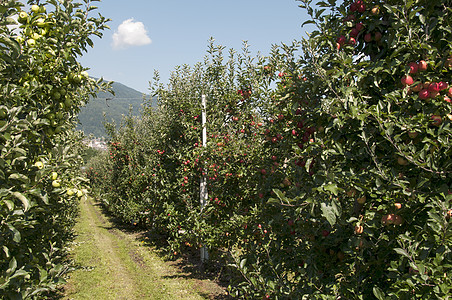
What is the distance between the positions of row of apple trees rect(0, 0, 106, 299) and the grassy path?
2.66 meters

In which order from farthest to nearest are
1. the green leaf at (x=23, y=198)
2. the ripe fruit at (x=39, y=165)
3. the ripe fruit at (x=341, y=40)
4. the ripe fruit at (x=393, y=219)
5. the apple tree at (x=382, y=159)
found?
1. the ripe fruit at (x=341, y=40)
2. the ripe fruit at (x=39, y=165)
3. the ripe fruit at (x=393, y=219)
4. the apple tree at (x=382, y=159)
5. the green leaf at (x=23, y=198)

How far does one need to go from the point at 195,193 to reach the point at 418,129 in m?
7.46

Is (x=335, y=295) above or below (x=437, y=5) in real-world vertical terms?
below

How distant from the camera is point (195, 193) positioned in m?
9.26

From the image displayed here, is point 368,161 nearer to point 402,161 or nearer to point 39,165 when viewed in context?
point 402,161

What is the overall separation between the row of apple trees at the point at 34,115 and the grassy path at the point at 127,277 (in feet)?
8.72

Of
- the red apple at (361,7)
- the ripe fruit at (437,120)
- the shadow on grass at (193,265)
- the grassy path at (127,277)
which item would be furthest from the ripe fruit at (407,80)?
the grassy path at (127,277)

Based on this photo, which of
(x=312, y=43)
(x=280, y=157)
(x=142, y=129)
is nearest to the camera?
(x=312, y=43)

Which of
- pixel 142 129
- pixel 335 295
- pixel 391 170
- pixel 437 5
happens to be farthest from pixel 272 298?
pixel 142 129

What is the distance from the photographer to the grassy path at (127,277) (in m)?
7.51

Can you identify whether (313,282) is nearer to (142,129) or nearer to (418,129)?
(418,129)

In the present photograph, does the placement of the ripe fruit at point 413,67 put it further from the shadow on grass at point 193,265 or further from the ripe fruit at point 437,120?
the shadow on grass at point 193,265

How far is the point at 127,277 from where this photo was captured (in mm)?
8922

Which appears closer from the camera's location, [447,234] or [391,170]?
[447,234]
